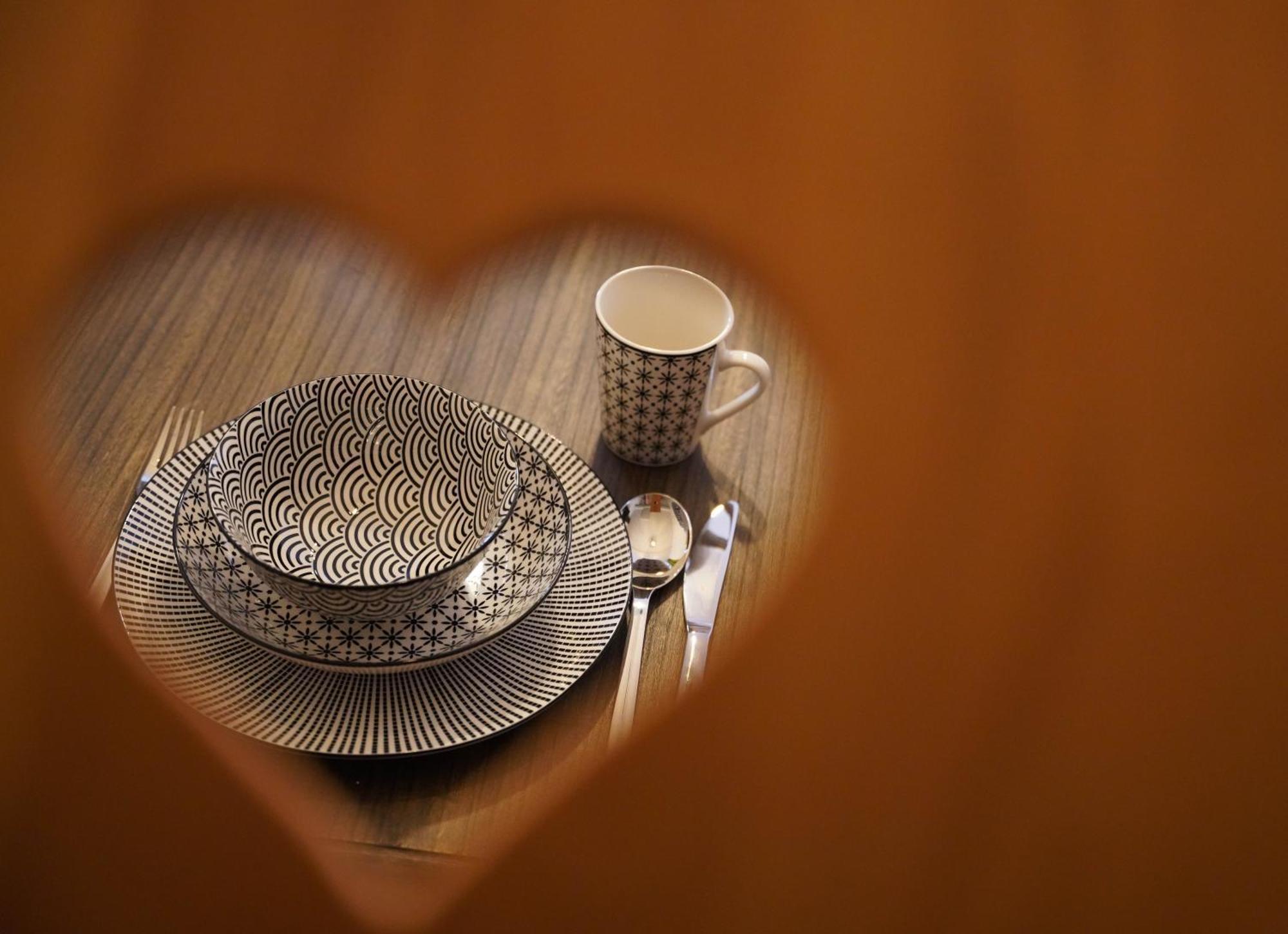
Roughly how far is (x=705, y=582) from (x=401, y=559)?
144 mm

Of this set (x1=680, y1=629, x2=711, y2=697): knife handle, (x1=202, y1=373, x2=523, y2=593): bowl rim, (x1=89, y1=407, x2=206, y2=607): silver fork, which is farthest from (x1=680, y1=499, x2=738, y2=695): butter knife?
(x1=89, y1=407, x2=206, y2=607): silver fork

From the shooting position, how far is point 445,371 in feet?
1.96

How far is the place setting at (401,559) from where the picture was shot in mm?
420

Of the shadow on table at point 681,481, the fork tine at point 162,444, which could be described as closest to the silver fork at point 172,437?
the fork tine at point 162,444

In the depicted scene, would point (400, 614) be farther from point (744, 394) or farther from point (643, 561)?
point (744, 394)

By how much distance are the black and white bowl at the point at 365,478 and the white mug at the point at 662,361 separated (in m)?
0.10

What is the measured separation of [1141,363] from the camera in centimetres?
11

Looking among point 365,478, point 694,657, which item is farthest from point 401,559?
point 694,657

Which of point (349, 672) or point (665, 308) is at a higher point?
point (665, 308)

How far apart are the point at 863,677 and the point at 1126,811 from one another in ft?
0.09

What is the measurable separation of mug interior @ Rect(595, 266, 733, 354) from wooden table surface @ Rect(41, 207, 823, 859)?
0.01m

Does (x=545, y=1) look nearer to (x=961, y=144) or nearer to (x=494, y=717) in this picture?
(x=961, y=144)

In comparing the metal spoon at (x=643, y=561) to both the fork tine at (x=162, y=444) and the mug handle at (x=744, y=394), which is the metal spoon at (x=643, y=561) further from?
the fork tine at (x=162, y=444)

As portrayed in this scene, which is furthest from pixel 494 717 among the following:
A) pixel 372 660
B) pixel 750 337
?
pixel 750 337
